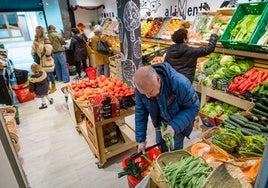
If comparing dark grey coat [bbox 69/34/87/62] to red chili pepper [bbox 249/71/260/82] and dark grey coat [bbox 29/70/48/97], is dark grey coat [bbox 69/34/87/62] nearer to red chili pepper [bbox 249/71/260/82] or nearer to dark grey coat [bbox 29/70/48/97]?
dark grey coat [bbox 29/70/48/97]

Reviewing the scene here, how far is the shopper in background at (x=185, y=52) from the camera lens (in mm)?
3015

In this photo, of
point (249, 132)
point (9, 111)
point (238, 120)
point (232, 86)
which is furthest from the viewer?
point (9, 111)

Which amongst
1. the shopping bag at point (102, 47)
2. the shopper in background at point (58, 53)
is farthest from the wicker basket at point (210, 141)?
the shopper in background at point (58, 53)

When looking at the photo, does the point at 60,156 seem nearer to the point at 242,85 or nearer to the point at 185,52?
the point at 185,52

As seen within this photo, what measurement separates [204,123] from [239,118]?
4.06 ft

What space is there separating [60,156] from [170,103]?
2.26m

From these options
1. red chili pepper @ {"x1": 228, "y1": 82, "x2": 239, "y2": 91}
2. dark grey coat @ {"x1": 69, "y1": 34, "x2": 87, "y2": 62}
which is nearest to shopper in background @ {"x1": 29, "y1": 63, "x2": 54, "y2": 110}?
dark grey coat @ {"x1": 69, "y1": 34, "x2": 87, "y2": 62}

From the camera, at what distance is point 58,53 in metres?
6.54

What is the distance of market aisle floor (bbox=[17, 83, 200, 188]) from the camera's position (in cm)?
273

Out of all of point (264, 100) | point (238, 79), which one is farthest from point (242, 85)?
point (264, 100)

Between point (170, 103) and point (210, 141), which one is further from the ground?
point (170, 103)

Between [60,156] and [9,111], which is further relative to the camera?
[9,111]

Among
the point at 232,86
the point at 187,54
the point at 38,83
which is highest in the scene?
the point at 187,54

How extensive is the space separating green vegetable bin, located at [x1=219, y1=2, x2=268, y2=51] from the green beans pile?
7.57 feet
